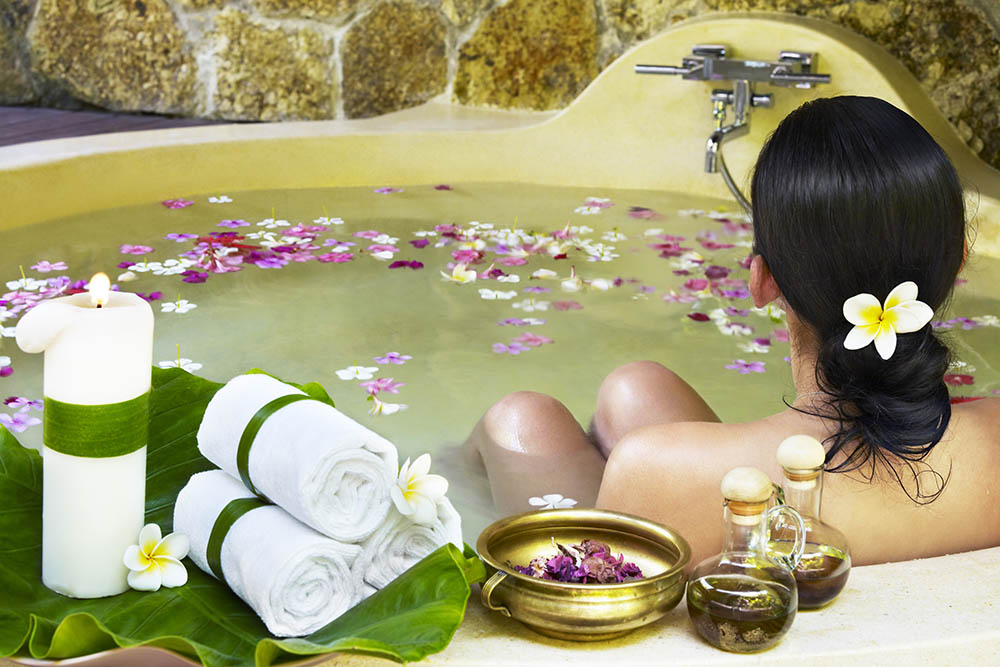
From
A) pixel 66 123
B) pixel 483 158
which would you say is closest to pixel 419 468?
pixel 483 158

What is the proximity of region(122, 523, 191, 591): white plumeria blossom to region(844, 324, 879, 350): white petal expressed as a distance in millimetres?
580

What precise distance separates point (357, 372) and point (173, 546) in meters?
1.23

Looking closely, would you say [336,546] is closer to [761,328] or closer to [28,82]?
[761,328]

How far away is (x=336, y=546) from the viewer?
0.83 meters

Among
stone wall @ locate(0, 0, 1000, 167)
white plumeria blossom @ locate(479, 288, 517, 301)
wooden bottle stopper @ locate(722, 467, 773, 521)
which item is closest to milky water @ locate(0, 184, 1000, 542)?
white plumeria blossom @ locate(479, 288, 517, 301)

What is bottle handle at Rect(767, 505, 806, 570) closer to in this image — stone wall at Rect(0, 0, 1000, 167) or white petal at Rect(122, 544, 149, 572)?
white petal at Rect(122, 544, 149, 572)

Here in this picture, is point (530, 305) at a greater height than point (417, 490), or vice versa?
point (417, 490)

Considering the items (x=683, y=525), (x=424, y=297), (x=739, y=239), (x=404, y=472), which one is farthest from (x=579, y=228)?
(x=404, y=472)

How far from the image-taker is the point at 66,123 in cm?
392

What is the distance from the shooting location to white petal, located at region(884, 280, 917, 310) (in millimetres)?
962

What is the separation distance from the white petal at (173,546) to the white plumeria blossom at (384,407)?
1.04m

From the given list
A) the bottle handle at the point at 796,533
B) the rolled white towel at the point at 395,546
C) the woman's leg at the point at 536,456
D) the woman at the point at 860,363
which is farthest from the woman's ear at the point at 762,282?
the woman's leg at the point at 536,456

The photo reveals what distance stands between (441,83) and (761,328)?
2.17 metres

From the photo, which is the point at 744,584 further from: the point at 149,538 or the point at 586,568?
the point at 149,538
